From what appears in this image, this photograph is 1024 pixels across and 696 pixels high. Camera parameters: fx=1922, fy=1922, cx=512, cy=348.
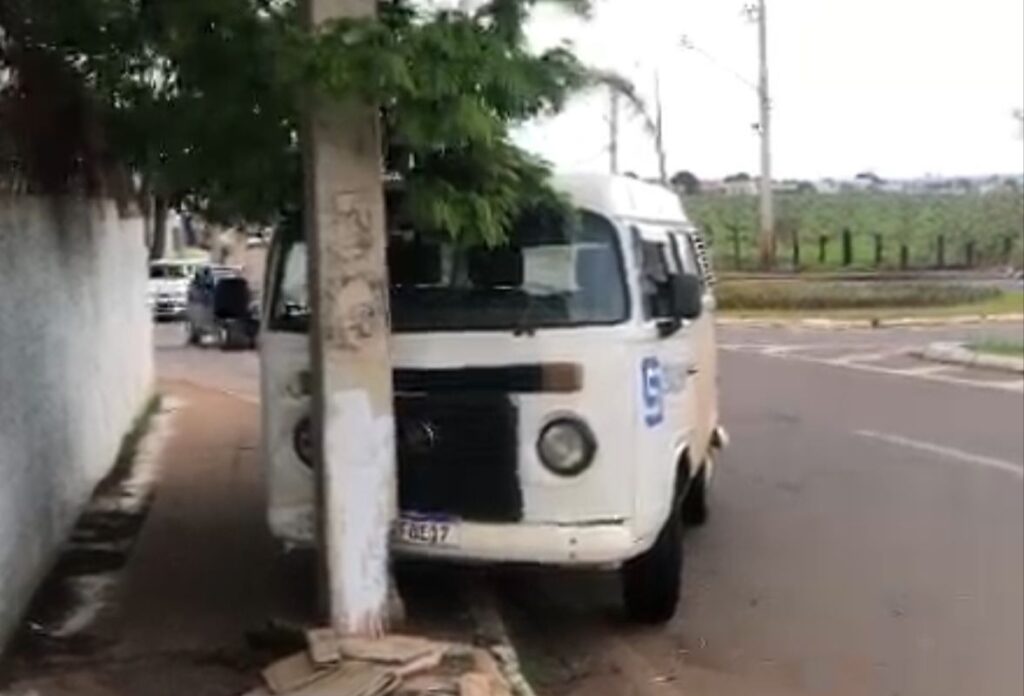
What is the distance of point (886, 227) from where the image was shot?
83.4 m

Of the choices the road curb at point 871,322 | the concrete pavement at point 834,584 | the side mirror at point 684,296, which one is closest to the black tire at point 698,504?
the concrete pavement at point 834,584

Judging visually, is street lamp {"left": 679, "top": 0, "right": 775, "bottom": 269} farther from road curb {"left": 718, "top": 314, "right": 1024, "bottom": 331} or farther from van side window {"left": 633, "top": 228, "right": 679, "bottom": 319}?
van side window {"left": 633, "top": 228, "right": 679, "bottom": 319}

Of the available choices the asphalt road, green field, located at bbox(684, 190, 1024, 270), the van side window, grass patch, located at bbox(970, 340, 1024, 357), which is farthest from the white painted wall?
green field, located at bbox(684, 190, 1024, 270)

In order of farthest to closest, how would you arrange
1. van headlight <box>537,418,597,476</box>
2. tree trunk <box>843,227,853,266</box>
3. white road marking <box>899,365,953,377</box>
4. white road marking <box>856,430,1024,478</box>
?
tree trunk <box>843,227,853,266</box> < white road marking <box>899,365,953,377</box> < white road marking <box>856,430,1024,478</box> < van headlight <box>537,418,597,476</box>

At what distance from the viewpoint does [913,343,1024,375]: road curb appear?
2586 cm

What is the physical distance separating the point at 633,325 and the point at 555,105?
3.65 ft

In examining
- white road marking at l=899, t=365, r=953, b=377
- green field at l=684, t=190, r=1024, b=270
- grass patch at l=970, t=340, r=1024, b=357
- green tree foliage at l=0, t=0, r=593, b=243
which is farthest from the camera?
green field at l=684, t=190, r=1024, b=270

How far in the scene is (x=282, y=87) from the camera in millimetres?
7543

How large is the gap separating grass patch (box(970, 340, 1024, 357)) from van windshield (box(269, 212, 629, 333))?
1892 centimetres

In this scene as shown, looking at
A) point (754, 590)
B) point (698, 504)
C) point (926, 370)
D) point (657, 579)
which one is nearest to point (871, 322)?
point (926, 370)

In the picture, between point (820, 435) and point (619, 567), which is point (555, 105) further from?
point (820, 435)

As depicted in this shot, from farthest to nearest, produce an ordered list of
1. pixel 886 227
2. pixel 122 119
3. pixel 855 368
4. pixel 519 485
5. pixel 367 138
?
pixel 886 227
pixel 855 368
pixel 122 119
pixel 519 485
pixel 367 138

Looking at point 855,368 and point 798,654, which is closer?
point 798,654

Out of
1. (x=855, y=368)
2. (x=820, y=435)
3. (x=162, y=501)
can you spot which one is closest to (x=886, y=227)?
(x=855, y=368)
